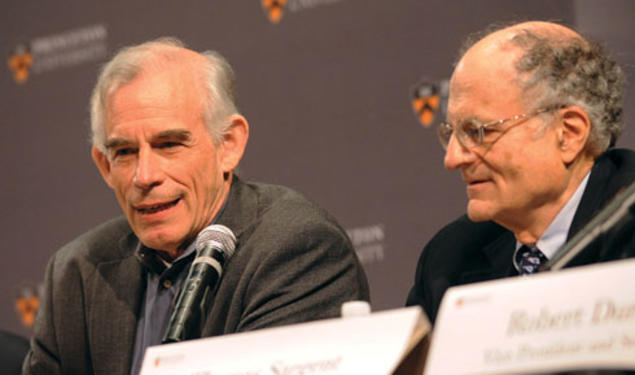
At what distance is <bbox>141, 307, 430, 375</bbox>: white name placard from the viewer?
5.07 ft

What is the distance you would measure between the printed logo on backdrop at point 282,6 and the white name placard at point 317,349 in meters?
2.54

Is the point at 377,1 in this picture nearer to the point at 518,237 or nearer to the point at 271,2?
the point at 271,2

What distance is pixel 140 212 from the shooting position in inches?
114

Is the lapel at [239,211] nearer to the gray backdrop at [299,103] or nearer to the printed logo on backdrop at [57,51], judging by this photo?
the gray backdrop at [299,103]

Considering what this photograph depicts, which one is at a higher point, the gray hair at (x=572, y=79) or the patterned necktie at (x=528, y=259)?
the gray hair at (x=572, y=79)

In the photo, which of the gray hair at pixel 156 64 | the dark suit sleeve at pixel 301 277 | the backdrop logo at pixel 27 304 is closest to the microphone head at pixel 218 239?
the dark suit sleeve at pixel 301 277

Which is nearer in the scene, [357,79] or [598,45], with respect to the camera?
[598,45]

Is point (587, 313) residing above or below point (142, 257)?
above

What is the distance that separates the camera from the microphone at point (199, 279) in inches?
77.3

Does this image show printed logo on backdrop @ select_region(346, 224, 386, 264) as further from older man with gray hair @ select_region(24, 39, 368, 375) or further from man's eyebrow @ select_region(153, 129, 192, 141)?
man's eyebrow @ select_region(153, 129, 192, 141)

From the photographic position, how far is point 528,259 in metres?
2.59

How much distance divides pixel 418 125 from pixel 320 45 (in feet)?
1.79

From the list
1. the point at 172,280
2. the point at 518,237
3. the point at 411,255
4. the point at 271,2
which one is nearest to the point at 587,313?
the point at 518,237

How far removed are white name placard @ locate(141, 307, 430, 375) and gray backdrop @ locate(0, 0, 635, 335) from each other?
6.23ft
